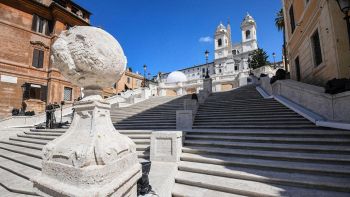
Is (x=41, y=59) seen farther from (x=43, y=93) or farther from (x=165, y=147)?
(x=165, y=147)

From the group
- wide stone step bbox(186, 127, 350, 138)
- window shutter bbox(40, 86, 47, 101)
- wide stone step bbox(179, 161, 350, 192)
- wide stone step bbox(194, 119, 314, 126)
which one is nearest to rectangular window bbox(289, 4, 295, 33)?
wide stone step bbox(194, 119, 314, 126)

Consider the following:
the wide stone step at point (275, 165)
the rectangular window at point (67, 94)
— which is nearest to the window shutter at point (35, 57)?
the rectangular window at point (67, 94)

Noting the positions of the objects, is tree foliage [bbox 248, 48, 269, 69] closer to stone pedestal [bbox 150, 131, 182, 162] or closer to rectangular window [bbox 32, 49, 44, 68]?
rectangular window [bbox 32, 49, 44, 68]

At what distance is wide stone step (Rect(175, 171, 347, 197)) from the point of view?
12.9 ft

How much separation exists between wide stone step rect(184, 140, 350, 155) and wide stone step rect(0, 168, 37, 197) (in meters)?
4.75

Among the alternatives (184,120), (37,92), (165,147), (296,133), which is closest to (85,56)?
(165,147)

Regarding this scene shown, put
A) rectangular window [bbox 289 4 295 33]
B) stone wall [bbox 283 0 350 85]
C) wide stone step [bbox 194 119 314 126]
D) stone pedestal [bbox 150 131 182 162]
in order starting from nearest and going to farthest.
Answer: stone pedestal [bbox 150 131 182 162] → wide stone step [bbox 194 119 314 126] → stone wall [bbox 283 0 350 85] → rectangular window [bbox 289 4 295 33]

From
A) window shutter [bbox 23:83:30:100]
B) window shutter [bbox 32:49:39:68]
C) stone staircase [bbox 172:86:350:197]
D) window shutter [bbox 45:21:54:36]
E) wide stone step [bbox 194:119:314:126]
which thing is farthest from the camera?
window shutter [bbox 45:21:54:36]

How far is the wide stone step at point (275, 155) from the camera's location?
4720 millimetres

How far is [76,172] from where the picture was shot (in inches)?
89.4

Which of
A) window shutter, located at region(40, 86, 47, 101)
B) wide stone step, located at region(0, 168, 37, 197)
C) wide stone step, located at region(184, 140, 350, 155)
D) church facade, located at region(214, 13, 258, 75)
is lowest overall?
wide stone step, located at region(0, 168, 37, 197)

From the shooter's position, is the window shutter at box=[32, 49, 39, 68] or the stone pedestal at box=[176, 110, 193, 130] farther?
the window shutter at box=[32, 49, 39, 68]

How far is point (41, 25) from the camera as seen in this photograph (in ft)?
82.3

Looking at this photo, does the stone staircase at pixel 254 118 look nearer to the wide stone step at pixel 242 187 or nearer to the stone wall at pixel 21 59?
the wide stone step at pixel 242 187
